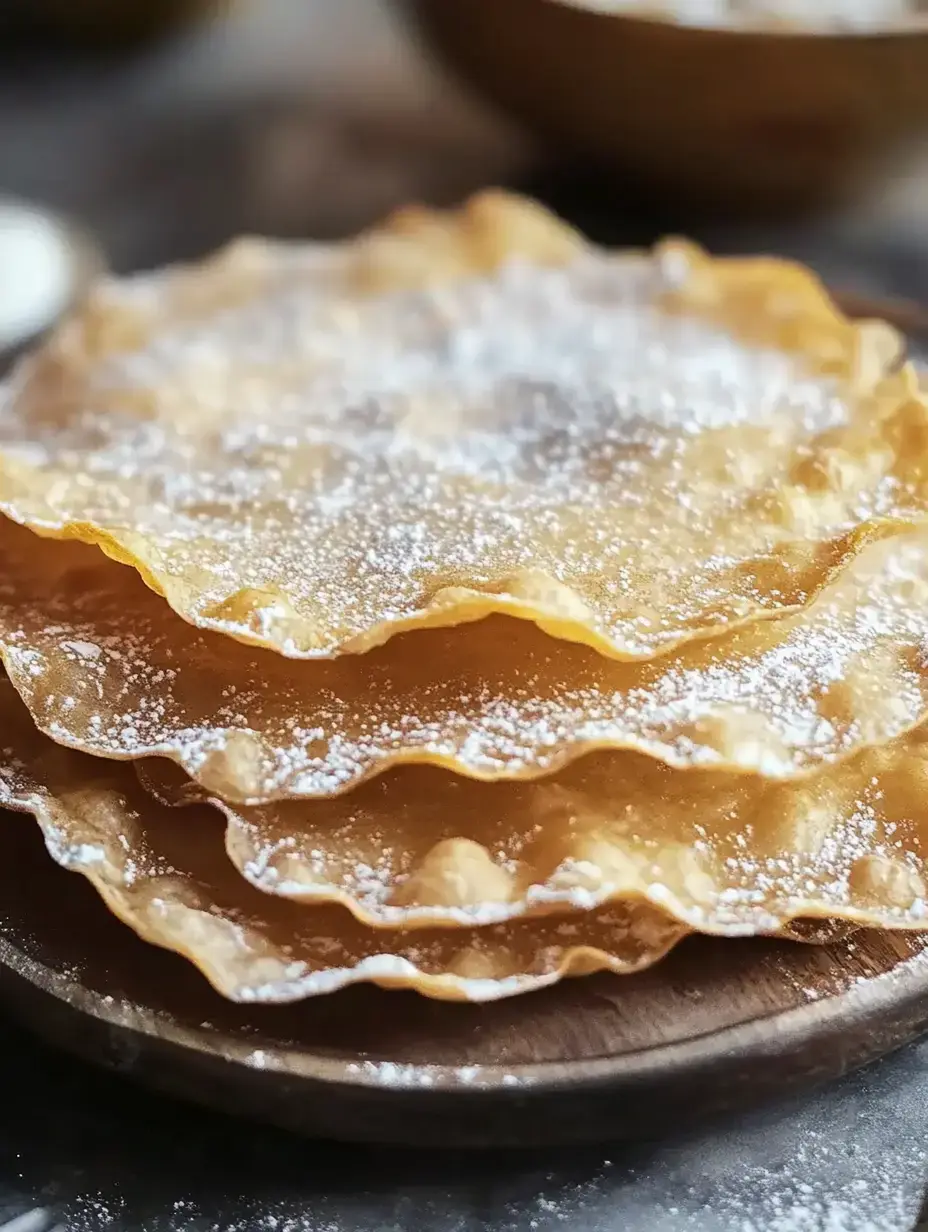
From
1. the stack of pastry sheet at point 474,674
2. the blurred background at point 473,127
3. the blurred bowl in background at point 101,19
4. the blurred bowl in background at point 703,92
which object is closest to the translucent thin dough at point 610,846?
the stack of pastry sheet at point 474,674

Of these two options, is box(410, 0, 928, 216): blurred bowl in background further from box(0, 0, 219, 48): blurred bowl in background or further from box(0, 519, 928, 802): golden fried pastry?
box(0, 519, 928, 802): golden fried pastry

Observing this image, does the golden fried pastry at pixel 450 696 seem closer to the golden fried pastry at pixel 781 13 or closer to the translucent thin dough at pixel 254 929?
the translucent thin dough at pixel 254 929

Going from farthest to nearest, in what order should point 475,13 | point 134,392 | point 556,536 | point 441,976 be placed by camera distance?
point 475,13 < point 134,392 < point 556,536 < point 441,976

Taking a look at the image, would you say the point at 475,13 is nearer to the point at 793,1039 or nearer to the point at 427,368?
the point at 427,368

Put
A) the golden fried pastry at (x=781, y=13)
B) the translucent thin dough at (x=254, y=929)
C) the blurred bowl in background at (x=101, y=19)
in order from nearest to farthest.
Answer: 1. the translucent thin dough at (x=254, y=929)
2. the golden fried pastry at (x=781, y=13)
3. the blurred bowl in background at (x=101, y=19)

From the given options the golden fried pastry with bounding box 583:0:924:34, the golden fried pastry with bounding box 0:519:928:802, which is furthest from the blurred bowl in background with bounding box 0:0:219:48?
the golden fried pastry with bounding box 0:519:928:802

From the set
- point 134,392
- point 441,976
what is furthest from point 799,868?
point 134,392

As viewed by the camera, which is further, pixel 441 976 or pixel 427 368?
pixel 427 368
